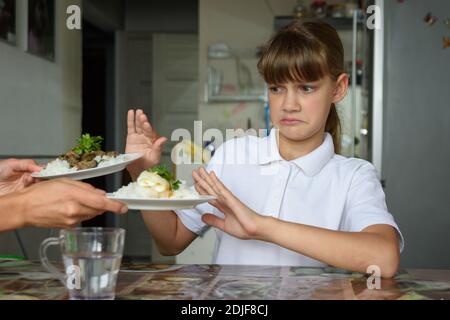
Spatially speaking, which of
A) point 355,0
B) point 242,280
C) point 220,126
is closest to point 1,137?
point 220,126

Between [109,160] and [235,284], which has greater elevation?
[109,160]

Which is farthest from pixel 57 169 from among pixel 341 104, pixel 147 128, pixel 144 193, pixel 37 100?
pixel 341 104

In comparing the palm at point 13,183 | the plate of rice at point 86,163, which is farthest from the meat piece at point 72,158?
the palm at point 13,183

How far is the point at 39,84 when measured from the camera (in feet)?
12.9

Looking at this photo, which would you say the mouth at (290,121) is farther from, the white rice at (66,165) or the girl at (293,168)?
the white rice at (66,165)

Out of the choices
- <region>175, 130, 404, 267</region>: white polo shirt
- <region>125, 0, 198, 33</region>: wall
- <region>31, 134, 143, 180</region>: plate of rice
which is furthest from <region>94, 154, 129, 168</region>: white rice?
<region>125, 0, 198, 33</region>: wall

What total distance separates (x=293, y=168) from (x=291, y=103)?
23 cm

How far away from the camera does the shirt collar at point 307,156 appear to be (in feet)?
5.46

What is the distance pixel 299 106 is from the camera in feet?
5.04

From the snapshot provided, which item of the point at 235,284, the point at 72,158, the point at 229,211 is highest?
the point at 72,158

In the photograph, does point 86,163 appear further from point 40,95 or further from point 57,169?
point 40,95

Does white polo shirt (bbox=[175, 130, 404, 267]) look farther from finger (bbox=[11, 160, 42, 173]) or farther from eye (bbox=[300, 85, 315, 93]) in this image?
finger (bbox=[11, 160, 42, 173])

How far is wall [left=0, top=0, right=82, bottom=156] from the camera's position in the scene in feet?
11.1
